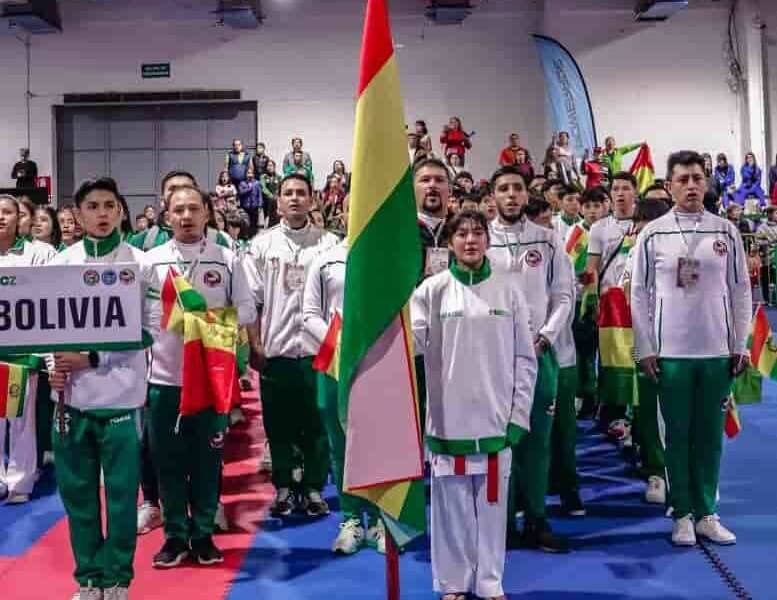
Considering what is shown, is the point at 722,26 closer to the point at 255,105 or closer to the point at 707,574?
the point at 255,105

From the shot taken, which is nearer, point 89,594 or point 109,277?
point 109,277

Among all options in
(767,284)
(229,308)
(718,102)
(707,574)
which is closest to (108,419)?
(229,308)

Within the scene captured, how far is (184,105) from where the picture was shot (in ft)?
69.3

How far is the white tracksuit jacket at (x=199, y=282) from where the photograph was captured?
4.44 m

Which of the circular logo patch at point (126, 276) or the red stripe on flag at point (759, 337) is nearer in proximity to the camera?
the circular logo patch at point (126, 276)

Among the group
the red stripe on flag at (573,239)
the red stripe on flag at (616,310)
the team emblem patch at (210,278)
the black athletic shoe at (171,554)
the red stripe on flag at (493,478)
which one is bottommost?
the black athletic shoe at (171,554)

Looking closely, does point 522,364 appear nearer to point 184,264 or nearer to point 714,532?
point 714,532

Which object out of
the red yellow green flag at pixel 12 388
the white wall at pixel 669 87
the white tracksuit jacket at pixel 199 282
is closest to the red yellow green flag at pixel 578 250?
the white tracksuit jacket at pixel 199 282

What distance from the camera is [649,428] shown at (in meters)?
5.63

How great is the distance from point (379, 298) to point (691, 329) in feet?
7.60

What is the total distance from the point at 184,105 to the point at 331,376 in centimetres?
1785

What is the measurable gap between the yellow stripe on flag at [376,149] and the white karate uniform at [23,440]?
11.9 feet

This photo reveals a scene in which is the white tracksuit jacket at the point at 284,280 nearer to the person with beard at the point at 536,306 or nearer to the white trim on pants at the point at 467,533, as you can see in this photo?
the person with beard at the point at 536,306

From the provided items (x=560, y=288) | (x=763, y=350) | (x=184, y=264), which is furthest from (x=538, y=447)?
(x=184, y=264)
